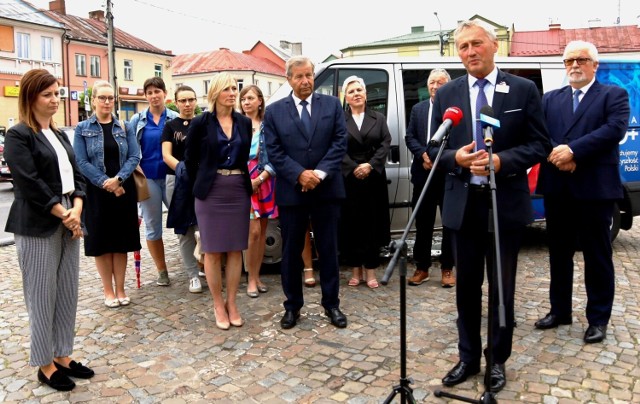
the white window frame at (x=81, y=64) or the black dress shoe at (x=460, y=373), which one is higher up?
the white window frame at (x=81, y=64)

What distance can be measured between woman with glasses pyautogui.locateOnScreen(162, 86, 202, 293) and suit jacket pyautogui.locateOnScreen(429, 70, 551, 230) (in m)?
2.68

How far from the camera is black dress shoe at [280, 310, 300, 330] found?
4613mm

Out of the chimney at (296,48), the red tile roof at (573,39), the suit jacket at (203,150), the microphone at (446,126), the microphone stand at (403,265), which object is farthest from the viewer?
the chimney at (296,48)

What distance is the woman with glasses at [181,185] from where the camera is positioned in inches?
214

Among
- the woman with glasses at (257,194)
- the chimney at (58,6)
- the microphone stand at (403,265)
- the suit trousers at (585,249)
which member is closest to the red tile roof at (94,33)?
the chimney at (58,6)

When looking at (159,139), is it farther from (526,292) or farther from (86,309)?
(526,292)

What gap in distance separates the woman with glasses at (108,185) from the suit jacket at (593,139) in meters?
3.52

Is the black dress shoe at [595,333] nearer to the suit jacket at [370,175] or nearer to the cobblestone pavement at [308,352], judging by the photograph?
the cobblestone pavement at [308,352]

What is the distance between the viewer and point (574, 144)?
4.05m

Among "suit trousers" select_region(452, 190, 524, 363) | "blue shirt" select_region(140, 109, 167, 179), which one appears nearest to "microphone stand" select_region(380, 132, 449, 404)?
"suit trousers" select_region(452, 190, 524, 363)

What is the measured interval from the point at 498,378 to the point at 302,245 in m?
1.87

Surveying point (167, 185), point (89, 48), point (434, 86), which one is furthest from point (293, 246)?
point (89, 48)

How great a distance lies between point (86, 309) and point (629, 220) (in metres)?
6.22

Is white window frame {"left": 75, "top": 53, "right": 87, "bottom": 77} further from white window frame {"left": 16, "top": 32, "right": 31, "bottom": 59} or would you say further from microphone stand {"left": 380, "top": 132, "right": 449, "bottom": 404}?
microphone stand {"left": 380, "top": 132, "right": 449, "bottom": 404}
